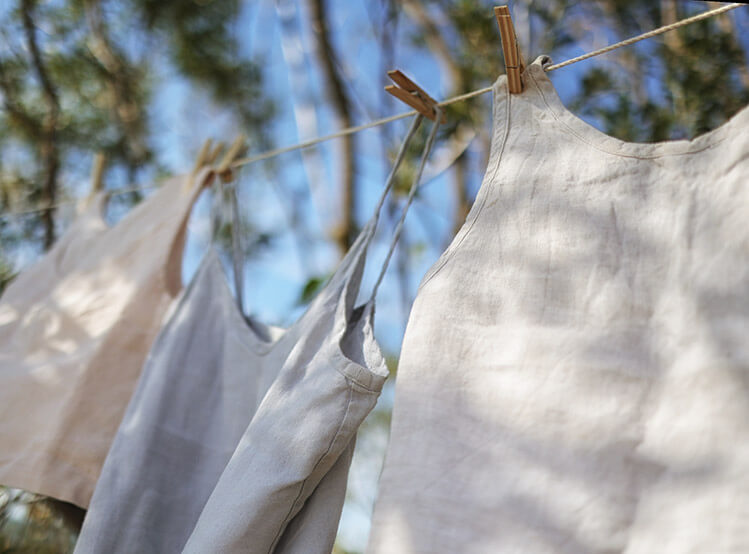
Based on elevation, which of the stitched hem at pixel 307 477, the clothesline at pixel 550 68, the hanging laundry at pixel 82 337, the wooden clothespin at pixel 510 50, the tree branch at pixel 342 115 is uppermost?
the tree branch at pixel 342 115

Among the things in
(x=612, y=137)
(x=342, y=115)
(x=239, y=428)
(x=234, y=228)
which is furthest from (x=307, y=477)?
(x=342, y=115)

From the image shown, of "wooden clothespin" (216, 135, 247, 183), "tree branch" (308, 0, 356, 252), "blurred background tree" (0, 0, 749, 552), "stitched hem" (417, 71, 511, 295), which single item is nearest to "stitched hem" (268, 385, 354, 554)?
"stitched hem" (417, 71, 511, 295)

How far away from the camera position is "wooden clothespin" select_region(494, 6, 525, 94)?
0.60 meters

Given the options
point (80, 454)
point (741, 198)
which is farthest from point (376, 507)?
point (80, 454)

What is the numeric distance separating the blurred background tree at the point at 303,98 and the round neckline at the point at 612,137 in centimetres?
83

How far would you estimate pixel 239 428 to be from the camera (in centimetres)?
81

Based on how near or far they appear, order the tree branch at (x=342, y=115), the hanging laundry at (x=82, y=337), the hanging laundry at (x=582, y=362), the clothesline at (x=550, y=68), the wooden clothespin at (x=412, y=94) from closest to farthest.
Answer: the hanging laundry at (x=582, y=362) → the clothesline at (x=550, y=68) → the wooden clothespin at (x=412, y=94) → the hanging laundry at (x=82, y=337) → the tree branch at (x=342, y=115)

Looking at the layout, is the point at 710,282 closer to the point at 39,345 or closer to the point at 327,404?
the point at 327,404

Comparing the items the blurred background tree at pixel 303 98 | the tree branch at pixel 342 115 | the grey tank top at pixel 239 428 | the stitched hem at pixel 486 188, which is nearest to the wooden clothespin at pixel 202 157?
the grey tank top at pixel 239 428

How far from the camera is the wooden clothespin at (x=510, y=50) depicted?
60 cm

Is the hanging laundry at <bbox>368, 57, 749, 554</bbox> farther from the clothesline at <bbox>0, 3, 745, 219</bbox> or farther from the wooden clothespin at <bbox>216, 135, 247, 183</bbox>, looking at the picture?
the wooden clothespin at <bbox>216, 135, 247, 183</bbox>

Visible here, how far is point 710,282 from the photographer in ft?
1.59

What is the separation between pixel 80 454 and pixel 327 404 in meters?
0.48

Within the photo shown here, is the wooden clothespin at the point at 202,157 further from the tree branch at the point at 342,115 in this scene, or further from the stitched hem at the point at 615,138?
the tree branch at the point at 342,115
